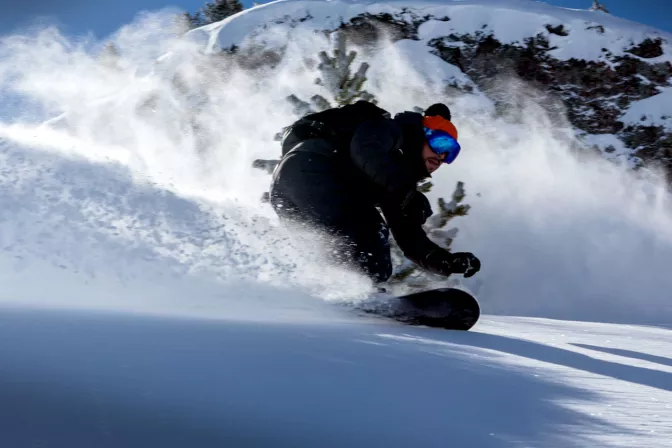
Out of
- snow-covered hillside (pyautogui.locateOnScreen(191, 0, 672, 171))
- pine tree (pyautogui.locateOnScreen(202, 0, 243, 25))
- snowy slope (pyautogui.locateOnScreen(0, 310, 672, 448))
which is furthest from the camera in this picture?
pine tree (pyautogui.locateOnScreen(202, 0, 243, 25))

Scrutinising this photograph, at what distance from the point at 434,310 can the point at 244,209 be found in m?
1.46

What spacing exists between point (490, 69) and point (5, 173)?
19.9 metres

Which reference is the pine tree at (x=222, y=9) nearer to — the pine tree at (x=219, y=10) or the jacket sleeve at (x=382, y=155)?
the pine tree at (x=219, y=10)

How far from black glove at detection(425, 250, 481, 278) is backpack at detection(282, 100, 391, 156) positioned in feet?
2.38

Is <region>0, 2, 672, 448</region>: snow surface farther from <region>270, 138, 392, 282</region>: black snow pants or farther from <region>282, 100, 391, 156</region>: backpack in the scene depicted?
<region>282, 100, 391, 156</region>: backpack

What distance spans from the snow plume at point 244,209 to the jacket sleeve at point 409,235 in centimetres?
41

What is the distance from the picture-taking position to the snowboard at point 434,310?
9.52 ft

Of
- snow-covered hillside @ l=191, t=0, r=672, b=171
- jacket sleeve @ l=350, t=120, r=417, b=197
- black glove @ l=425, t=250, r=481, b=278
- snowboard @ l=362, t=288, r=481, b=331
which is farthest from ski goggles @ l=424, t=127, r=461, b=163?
snow-covered hillside @ l=191, t=0, r=672, b=171

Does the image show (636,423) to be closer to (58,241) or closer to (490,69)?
(58,241)

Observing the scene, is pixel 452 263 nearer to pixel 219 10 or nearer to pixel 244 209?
pixel 244 209

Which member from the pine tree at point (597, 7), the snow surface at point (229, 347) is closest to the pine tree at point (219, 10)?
the pine tree at point (597, 7)

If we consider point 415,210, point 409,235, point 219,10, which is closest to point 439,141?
point 415,210

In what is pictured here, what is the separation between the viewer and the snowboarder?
313 cm

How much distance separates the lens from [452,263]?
3.18 m
